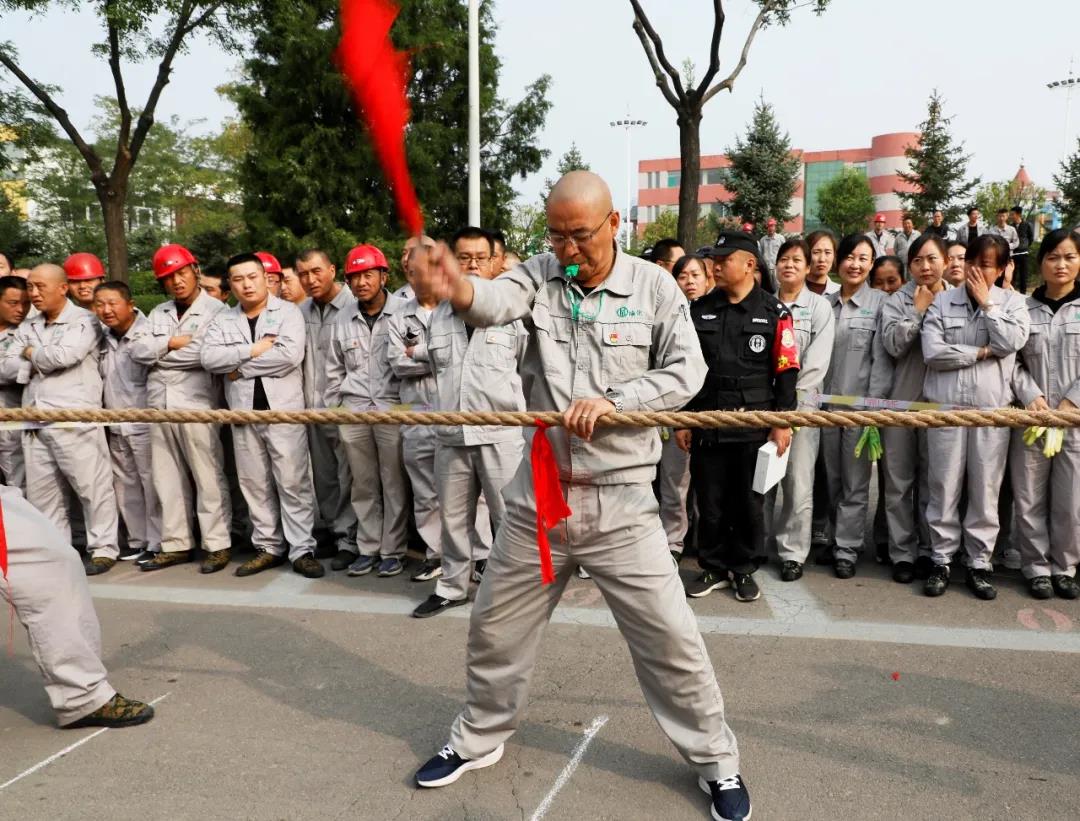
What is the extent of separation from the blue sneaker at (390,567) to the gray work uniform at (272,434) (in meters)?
0.53

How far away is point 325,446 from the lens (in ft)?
20.7

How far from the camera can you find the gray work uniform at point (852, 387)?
215 inches

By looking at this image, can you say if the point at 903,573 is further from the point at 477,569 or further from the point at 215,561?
the point at 215,561

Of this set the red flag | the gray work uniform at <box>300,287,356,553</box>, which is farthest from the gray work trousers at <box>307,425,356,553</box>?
the red flag

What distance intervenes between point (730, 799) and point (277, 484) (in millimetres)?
3848

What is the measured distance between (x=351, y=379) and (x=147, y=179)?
30.5 metres

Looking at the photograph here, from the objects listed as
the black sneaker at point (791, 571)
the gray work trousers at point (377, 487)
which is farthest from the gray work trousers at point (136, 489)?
the black sneaker at point (791, 571)

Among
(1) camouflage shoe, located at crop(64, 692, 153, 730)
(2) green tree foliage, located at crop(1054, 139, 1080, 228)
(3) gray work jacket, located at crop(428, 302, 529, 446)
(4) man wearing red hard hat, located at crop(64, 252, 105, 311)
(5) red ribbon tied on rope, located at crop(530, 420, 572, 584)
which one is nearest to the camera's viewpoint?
(5) red ribbon tied on rope, located at crop(530, 420, 572, 584)

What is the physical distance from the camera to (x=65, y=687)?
3.46m

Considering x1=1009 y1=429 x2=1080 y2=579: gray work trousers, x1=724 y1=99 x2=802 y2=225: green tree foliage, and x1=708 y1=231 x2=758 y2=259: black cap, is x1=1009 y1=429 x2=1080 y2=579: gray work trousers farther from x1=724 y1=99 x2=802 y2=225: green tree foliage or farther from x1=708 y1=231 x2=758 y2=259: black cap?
x1=724 y1=99 x2=802 y2=225: green tree foliage

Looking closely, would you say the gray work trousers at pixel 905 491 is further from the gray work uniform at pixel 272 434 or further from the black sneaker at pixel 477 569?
the gray work uniform at pixel 272 434

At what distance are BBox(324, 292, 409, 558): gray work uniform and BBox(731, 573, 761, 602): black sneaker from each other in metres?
2.12

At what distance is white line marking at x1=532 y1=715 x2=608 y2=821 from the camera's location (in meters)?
2.93

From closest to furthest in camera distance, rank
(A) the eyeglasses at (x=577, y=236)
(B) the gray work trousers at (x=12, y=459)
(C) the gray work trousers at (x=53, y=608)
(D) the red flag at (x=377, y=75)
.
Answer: (D) the red flag at (x=377, y=75) → (A) the eyeglasses at (x=577, y=236) → (C) the gray work trousers at (x=53, y=608) → (B) the gray work trousers at (x=12, y=459)
